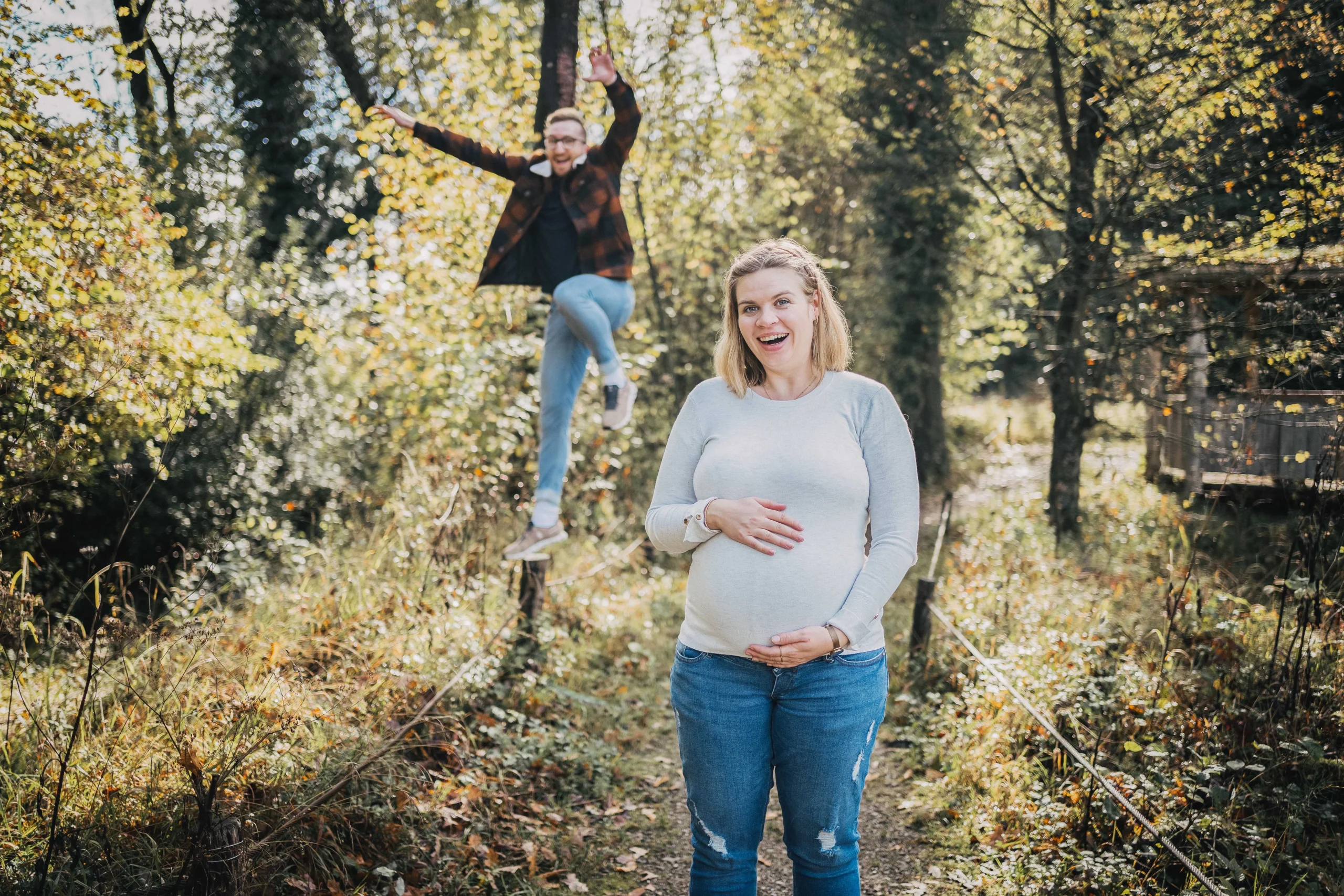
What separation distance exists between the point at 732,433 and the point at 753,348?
0.73 ft

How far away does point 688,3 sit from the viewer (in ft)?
25.6

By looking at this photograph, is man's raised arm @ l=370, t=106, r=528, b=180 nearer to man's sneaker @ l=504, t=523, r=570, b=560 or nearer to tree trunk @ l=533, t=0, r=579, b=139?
tree trunk @ l=533, t=0, r=579, b=139

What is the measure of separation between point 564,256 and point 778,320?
9.08 ft

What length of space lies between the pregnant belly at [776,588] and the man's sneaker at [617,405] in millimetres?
2648

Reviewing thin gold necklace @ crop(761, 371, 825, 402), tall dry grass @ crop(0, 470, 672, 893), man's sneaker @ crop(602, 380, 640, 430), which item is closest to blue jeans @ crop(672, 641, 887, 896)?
thin gold necklace @ crop(761, 371, 825, 402)

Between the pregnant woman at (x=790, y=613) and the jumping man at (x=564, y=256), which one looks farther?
the jumping man at (x=564, y=256)

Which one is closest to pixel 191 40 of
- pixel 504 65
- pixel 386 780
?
pixel 504 65

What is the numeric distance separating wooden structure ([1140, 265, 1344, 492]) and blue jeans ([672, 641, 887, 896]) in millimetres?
4845

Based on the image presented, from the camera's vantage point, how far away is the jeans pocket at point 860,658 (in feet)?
6.70

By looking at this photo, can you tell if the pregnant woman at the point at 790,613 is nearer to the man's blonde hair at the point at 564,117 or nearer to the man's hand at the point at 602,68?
the man's hand at the point at 602,68

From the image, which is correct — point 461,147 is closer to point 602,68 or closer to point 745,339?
point 602,68

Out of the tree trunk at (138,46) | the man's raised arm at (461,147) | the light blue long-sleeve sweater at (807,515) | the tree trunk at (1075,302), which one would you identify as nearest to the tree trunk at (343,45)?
the tree trunk at (138,46)

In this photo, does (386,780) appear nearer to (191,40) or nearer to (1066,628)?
(1066,628)

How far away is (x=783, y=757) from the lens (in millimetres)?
2080
